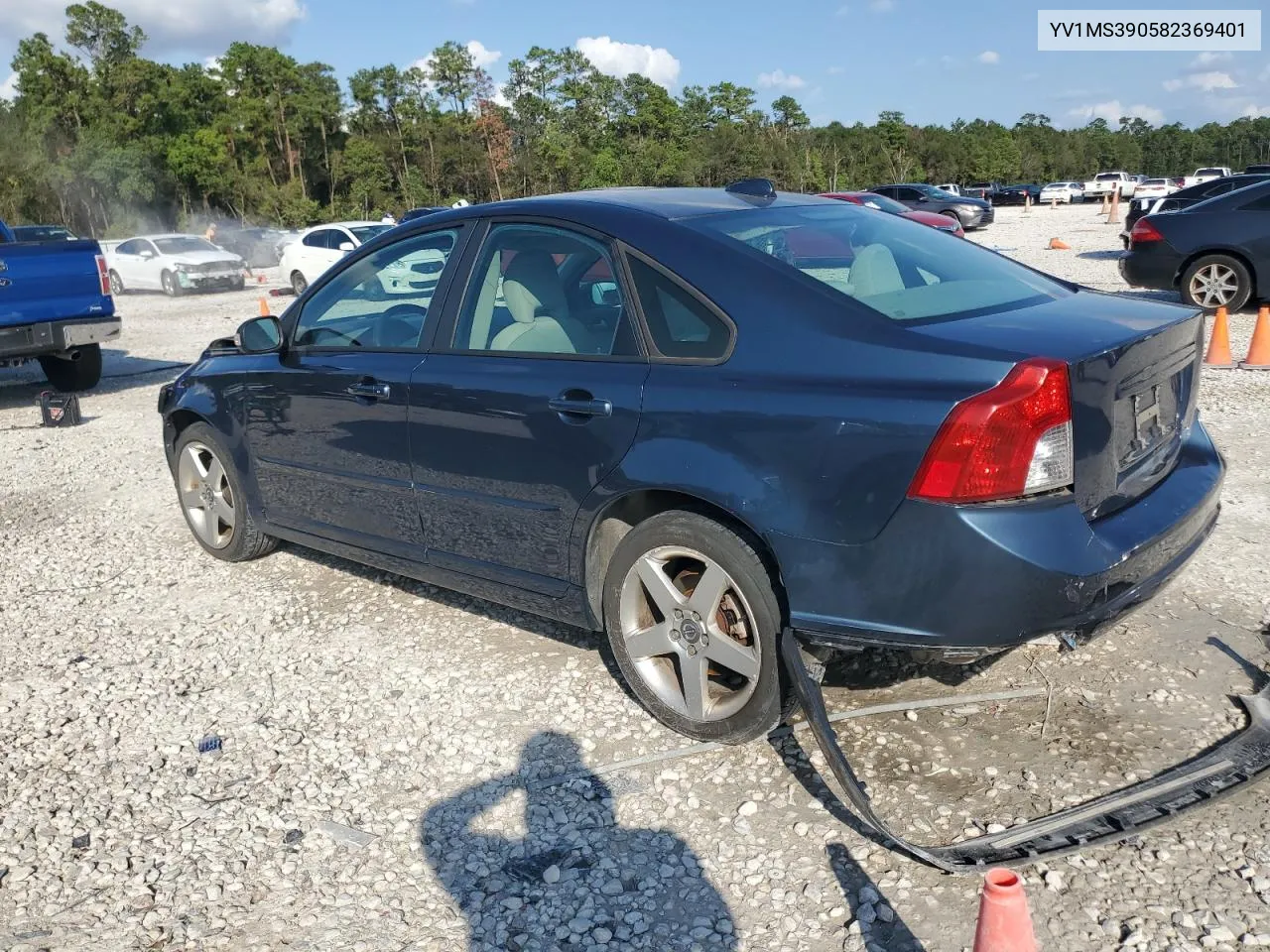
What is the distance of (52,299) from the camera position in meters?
10.2

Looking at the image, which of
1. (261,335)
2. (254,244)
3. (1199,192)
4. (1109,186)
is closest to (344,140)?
(254,244)

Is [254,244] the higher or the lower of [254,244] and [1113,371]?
the higher

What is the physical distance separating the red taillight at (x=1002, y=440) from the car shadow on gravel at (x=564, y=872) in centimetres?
121

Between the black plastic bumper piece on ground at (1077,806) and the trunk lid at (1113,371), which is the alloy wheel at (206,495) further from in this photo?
the trunk lid at (1113,371)

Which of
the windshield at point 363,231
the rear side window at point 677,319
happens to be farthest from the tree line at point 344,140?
the rear side window at point 677,319

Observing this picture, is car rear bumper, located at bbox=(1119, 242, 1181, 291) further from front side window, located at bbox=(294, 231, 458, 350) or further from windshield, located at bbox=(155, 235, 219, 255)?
windshield, located at bbox=(155, 235, 219, 255)

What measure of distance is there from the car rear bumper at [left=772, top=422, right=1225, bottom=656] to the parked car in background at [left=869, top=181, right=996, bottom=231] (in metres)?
Result: 32.3

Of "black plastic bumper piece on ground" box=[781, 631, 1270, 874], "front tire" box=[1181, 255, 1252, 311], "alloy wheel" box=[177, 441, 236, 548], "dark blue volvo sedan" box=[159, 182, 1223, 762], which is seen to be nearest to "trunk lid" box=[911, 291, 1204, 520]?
"dark blue volvo sedan" box=[159, 182, 1223, 762]

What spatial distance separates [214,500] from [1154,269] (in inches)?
410

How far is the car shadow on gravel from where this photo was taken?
267 cm

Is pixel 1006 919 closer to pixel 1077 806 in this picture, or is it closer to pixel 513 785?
pixel 1077 806

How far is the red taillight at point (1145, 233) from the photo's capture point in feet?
38.9

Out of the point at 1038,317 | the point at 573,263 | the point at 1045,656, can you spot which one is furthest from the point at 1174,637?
the point at 573,263

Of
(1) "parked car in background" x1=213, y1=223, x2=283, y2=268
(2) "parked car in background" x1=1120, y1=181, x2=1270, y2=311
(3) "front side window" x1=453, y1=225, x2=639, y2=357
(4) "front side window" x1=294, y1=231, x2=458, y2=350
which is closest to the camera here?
(3) "front side window" x1=453, y1=225, x2=639, y2=357
